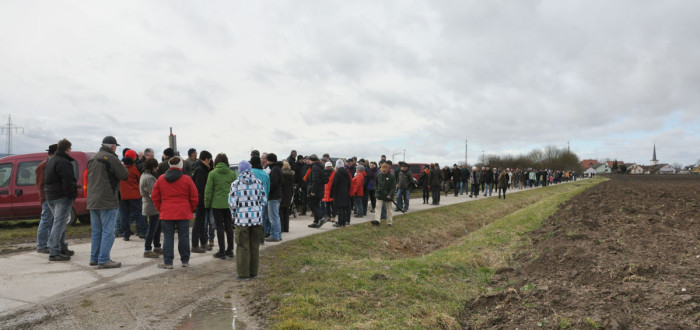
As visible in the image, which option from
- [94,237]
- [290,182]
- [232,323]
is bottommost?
[232,323]

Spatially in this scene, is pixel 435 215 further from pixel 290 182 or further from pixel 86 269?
pixel 86 269

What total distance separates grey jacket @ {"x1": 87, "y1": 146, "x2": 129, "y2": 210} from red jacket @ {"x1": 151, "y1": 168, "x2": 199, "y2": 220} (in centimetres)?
72

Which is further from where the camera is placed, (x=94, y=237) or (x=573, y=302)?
(x=94, y=237)

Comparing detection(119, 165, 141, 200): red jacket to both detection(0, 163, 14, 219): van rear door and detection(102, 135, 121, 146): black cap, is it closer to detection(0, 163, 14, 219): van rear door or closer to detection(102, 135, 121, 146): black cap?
detection(102, 135, 121, 146): black cap

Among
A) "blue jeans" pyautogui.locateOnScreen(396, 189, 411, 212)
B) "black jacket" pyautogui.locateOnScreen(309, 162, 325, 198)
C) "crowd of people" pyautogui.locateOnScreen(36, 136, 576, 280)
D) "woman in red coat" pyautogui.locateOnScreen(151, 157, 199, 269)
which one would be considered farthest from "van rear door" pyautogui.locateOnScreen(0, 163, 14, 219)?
"blue jeans" pyautogui.locateOnScreen(396, 189, 411, 212)

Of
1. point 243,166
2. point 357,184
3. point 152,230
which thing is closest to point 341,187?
point 357,184

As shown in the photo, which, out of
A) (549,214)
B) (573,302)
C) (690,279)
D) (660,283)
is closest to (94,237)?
(573,302)

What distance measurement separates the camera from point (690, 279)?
20.9ft

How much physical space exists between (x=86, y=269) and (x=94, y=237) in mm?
546

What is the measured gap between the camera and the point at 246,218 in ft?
23.0

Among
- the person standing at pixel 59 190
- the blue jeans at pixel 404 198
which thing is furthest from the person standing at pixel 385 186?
the person standing at pixel 59 190

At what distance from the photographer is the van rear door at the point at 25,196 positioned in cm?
1176

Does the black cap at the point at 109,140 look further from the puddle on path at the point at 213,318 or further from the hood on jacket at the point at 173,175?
the puddle on path at the point at 213,318

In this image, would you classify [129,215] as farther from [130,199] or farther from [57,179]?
[57,179]
